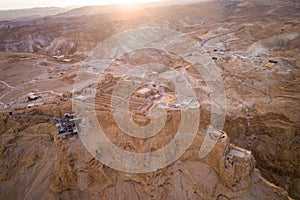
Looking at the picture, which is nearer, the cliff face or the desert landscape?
the cliff face

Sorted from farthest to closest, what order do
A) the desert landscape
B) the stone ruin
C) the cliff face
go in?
the desert landscape
the cliff face
the stone ruin

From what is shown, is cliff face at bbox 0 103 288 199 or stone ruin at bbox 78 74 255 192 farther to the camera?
cliff face at bbox 0 103 288 199

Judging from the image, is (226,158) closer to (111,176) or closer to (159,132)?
(159,132)

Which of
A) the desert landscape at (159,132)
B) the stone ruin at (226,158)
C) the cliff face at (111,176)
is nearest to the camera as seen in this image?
the stone ruin at (226,158)

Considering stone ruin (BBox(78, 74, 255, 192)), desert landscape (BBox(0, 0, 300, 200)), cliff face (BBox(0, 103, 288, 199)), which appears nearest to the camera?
stone ruin (BBox(78, 74, 255, 192))

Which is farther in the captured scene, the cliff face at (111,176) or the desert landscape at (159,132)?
the desert landscape at (159,132)

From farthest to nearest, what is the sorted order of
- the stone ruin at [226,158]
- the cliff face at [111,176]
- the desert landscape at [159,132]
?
1. the desert landscape at [159,132]
2. the cliff face at [111,176]
3. the stone ruin at [226,158]

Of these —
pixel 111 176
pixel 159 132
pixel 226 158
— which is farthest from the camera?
pixel 159 132

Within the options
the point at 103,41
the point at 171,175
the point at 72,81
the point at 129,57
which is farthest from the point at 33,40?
the point at 171,175

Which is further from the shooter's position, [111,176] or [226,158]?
[111,176]

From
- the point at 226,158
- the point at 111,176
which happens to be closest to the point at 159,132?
the point at 111,176

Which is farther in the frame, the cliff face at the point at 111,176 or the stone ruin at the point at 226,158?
the cliff face at the point at 111,176
